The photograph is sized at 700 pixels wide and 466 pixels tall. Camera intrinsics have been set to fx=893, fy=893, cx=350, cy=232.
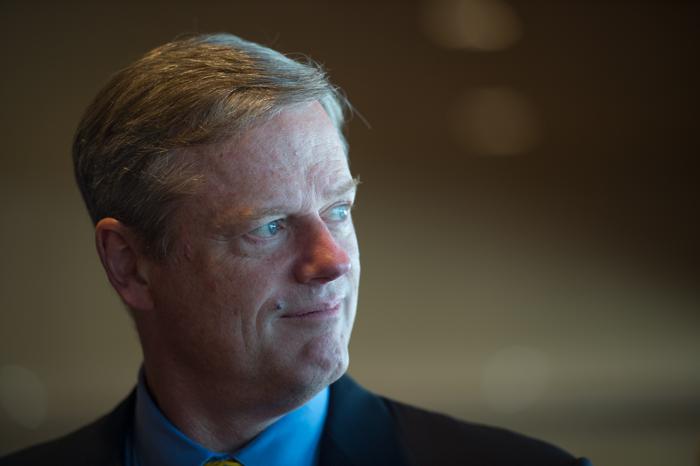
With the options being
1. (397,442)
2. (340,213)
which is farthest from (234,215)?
(397,442)

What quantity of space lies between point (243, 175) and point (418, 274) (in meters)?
3.14

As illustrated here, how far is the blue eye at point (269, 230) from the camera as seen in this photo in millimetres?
1491

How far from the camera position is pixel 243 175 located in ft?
4.86

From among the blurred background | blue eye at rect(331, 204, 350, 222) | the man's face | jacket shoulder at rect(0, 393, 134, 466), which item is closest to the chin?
the man's face

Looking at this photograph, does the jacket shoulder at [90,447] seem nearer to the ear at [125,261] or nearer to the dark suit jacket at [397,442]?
the dark suit jacket at [397,442]

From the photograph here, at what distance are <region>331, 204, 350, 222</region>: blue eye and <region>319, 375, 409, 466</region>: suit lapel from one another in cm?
34

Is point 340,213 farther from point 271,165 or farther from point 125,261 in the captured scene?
point 125,261

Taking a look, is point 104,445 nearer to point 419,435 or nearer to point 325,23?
point 419,435

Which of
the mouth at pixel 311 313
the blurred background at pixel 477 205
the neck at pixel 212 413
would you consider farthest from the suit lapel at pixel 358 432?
the blurred background at pixel 477 205

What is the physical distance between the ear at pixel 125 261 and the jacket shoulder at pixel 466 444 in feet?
1.73

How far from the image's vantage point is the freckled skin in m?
1.49

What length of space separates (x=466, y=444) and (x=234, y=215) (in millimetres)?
595

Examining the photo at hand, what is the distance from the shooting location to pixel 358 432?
1638mm

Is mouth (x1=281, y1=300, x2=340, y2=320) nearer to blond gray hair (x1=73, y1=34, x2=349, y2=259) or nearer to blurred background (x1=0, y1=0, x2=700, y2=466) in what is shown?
blond gray hair (x1=73, y1=34, x2=349, y2=259)
